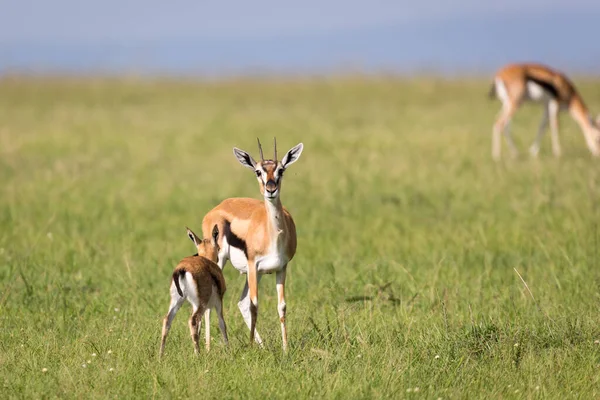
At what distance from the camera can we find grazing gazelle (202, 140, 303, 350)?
5.21m

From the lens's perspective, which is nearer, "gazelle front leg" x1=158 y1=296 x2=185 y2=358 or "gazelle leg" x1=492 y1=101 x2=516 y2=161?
"gazelle front leg" x1=158 y1=296 x2=185 y2=358

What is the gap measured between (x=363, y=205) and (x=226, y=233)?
4677 mm

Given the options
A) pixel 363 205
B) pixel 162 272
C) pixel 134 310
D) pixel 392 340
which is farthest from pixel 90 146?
pixel 392 340

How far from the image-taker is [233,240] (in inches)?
223

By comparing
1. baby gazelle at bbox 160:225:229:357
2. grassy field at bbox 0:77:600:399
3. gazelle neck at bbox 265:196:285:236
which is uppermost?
gazelle neck at bbox 265:196:285:236

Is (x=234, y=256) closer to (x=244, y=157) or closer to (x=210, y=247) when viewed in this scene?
(x=210, y=247)

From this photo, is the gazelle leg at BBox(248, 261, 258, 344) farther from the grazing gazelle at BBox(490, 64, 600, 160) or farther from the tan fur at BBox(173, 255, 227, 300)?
the grazing gazelle at BBox(490, 64, 600, 160)

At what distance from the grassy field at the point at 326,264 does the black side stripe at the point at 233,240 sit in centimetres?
54

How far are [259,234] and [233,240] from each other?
0.86ft

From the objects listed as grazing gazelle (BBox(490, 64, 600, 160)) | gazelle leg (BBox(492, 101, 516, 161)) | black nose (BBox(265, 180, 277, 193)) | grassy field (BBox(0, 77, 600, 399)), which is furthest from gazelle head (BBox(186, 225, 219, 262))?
grazing gazelle (BBox(490, 64, 600, 160))

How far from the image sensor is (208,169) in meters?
13.4

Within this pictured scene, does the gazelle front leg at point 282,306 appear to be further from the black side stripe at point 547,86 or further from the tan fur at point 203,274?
the black side stripe at point 547,86

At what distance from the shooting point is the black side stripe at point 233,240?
219 inches

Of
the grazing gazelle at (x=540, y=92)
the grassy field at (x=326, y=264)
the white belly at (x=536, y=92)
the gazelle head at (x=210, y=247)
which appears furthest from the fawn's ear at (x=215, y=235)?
the white belly at (x=536, y=92)
